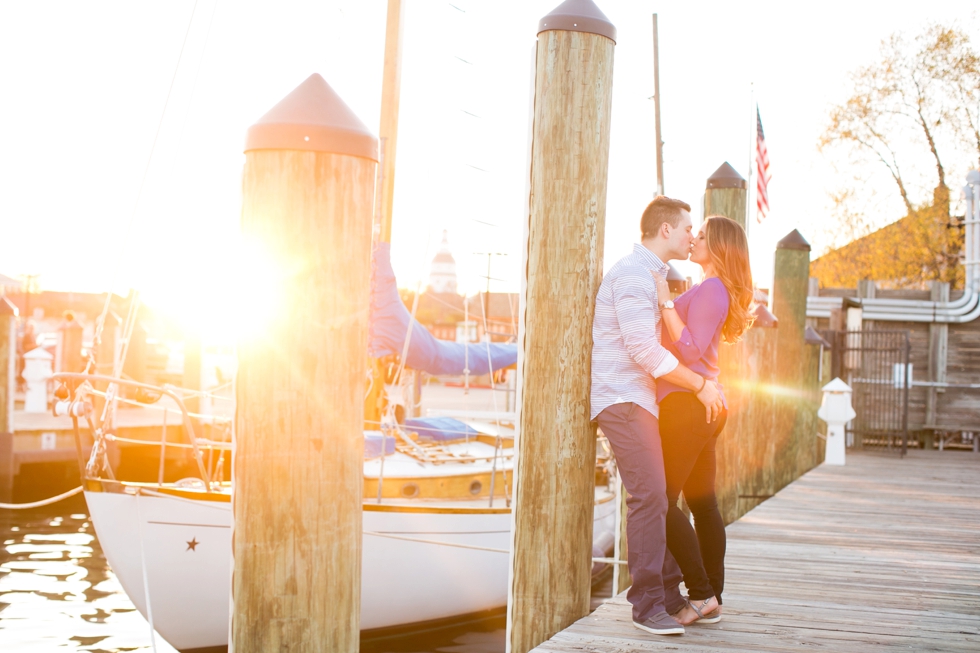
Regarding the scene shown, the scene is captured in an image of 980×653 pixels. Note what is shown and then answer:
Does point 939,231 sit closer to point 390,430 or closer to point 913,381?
point 913,381

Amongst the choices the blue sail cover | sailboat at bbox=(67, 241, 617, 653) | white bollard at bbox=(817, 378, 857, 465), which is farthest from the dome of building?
sailboat at bbox=(67, 241, 617, 653)

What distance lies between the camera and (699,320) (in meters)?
3.56

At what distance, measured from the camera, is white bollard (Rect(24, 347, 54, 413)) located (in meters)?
17.9

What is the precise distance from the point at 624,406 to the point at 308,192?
1.54 m

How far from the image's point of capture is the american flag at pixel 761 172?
39.2ft

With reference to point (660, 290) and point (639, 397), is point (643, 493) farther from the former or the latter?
point (660, 290)

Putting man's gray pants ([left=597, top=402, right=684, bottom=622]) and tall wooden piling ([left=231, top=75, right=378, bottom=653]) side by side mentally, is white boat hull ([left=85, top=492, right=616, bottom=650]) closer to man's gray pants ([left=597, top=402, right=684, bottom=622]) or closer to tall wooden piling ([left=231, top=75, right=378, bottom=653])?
man's gray pants ([left=597, top=402, right=684, bottom=622])

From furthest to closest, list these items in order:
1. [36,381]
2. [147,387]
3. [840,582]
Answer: [36,381], [147,387], [840,582]

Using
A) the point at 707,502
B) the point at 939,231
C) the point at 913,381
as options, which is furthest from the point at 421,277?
the point at 939,231

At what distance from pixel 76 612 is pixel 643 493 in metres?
8.51

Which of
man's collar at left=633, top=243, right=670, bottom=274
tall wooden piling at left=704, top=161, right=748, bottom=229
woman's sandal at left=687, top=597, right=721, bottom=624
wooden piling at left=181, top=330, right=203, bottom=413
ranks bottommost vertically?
woman's sandal at left=687, top=597, right=721, bottom=624

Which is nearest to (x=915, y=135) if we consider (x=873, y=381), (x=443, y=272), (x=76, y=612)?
(x=873, y=381)

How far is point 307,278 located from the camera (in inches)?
102

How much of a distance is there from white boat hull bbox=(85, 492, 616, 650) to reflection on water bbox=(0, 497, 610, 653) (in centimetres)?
28
